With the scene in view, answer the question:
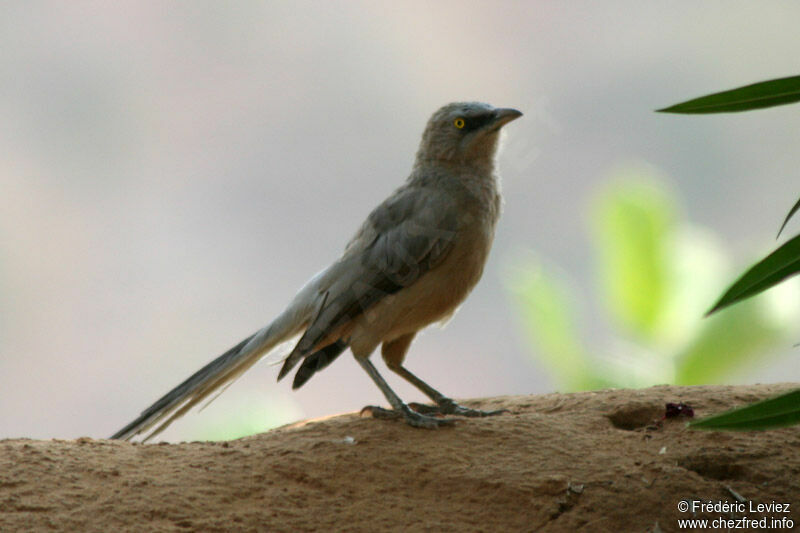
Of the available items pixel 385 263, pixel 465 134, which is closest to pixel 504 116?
pixel 465 134

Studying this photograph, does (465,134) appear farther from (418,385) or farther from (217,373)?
(217,373)

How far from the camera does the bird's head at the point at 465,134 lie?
508 cm

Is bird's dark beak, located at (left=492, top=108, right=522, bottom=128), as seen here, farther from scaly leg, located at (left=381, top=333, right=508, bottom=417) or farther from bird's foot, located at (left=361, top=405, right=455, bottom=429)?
bird's foot, located at (left=361, top=405, right=455, bottom=429)

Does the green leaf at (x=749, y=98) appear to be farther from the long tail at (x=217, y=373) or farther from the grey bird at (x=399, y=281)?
the long tail at (x=217, y=373)

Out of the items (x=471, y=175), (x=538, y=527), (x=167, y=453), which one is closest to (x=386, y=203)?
(x=471, y=175)

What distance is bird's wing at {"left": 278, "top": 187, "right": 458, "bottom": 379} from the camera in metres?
4.69

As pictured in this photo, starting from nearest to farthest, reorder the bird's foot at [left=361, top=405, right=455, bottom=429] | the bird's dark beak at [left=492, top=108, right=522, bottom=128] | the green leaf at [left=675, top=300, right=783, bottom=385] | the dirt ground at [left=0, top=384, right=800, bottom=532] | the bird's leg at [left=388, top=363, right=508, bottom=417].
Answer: the dirt ground at [left=0, top=384, right=800, bottom=532] → the bird's foot at [left=361, top=405, right=455, bottom=429] → the bird's leg at [left=388, top=363, right=508, bottom=417] → the bird's dark beak at [left=492, top=108, right=522, bottom=128] → the green leaf at [left=675, top=300, right=783, bottom=385]

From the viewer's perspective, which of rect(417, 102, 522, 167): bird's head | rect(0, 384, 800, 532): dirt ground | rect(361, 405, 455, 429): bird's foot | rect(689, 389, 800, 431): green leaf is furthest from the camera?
rect(417, 102, 522, 167): bird's head

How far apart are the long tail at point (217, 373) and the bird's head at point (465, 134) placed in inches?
49.2

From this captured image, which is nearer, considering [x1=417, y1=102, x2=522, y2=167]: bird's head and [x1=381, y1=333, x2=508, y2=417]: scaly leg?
[x1=381, y1=333, x2=508, y2=417]: scaly leg

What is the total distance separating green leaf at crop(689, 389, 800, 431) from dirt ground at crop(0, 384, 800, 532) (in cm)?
49

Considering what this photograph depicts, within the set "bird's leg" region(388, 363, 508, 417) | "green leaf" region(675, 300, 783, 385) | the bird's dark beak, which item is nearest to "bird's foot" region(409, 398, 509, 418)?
"bird's leg" region(388, 363, 508, 417)

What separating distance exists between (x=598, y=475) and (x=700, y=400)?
3.54 feet

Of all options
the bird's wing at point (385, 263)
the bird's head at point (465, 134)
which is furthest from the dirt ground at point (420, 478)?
the bird's head at point (465, 134)
